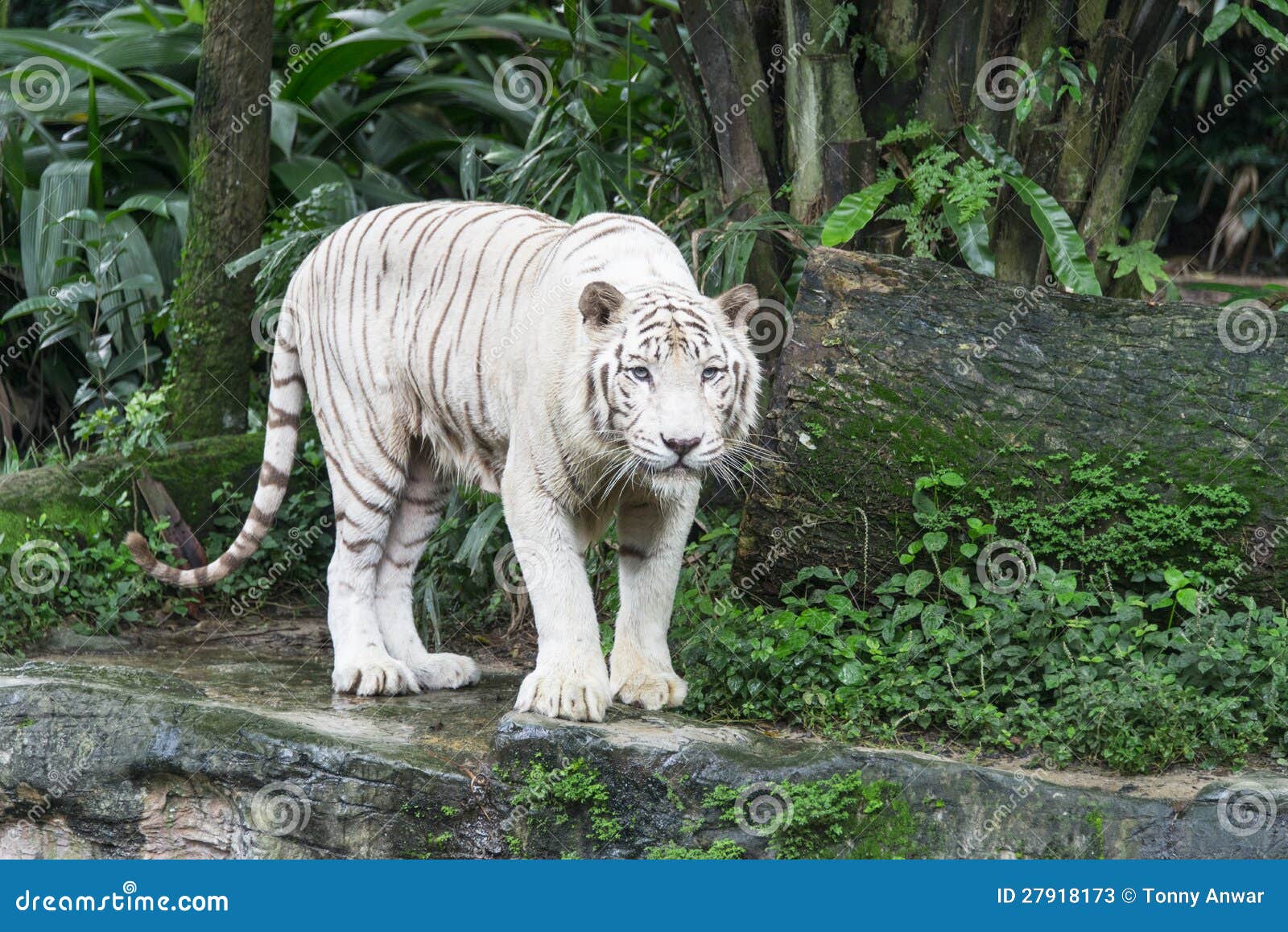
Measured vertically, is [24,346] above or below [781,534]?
above

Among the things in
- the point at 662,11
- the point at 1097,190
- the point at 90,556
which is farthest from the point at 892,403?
the point at 662,11

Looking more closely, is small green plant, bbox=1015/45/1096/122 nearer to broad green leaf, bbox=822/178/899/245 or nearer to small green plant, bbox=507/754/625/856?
broad green leaf, bbox=822/178/899/245

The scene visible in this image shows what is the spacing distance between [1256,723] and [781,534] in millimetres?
1457

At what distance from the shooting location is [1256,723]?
144 inches

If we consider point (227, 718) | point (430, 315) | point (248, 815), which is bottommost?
point (248, 815)

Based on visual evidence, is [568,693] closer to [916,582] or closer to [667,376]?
[667,376]

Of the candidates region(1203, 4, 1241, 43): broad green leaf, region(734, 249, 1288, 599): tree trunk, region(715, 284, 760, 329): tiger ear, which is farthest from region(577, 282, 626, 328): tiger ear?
region(1203, 4, 1241, 43): broad green leaf

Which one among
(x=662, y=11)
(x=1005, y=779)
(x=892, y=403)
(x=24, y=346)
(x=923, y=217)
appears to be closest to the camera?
(x=1005, y=779)

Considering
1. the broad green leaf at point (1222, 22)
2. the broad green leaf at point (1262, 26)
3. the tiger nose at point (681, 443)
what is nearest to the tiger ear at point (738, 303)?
the tiger nose at point (681, 443)

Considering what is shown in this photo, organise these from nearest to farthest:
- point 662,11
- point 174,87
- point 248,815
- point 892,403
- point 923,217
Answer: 1. point 248,815
2. point 892,403
3. point 923,217
4. point 174,87
5. point 662,11

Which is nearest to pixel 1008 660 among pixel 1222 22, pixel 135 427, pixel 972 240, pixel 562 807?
pixel 562 807

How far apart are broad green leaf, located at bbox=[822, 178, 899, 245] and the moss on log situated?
2.89 metres

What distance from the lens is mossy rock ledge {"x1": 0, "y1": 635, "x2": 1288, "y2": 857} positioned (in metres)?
3.32

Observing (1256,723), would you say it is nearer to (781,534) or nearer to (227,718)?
(781,534)
